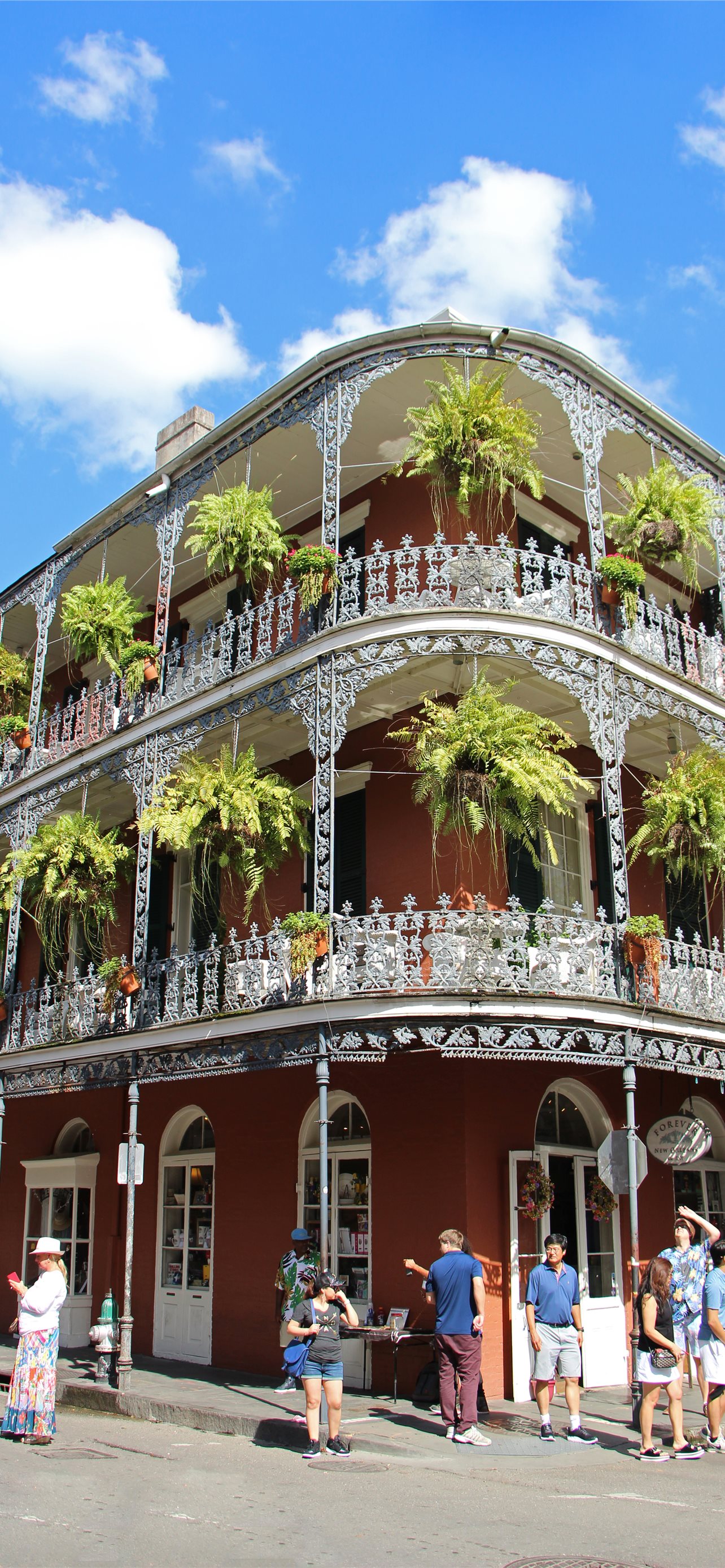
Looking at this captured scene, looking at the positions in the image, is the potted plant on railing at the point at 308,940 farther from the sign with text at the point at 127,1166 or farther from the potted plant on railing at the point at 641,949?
the potted plant on railing at the point at 641,949

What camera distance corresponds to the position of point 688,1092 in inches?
539

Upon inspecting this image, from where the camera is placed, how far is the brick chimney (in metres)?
17.8

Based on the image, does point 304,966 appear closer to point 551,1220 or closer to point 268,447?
point 551,1220

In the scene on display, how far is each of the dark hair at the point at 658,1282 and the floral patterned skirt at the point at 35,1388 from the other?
4.17 m

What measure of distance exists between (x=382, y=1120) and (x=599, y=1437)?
348 centimetres

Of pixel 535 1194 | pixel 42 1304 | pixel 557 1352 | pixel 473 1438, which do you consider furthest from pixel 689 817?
pixel 42 1304

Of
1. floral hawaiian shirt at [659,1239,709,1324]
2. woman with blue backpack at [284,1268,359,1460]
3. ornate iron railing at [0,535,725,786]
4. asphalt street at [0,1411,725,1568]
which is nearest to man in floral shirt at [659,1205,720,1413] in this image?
floral hawaiian shirt at [659,1239,709,1324]

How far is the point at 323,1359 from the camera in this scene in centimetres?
809

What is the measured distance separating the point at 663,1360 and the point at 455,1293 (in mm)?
1450

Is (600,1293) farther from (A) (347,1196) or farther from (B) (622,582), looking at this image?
(B) (622,582)

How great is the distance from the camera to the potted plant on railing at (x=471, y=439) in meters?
11.4

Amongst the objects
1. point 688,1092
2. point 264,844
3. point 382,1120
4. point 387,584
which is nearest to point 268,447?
point 387,584

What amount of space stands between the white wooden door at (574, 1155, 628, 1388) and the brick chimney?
11544mm

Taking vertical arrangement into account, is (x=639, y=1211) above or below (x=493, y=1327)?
above
